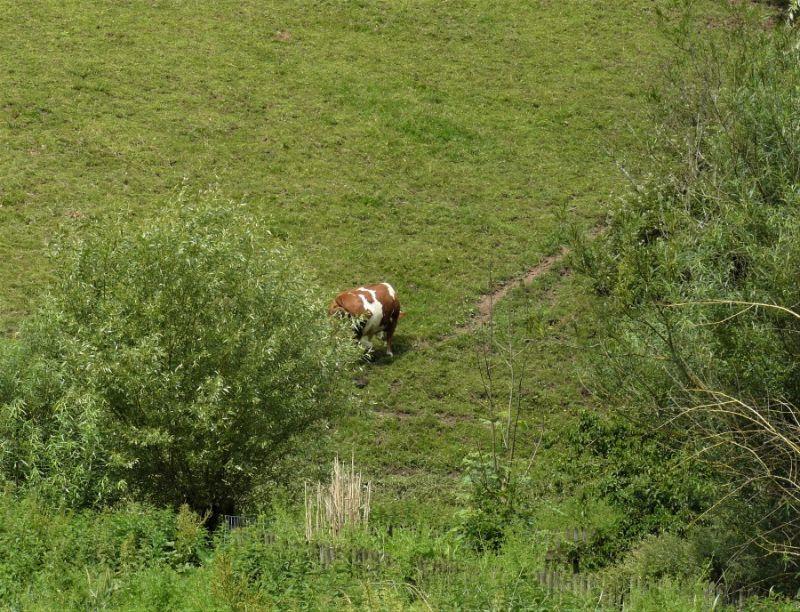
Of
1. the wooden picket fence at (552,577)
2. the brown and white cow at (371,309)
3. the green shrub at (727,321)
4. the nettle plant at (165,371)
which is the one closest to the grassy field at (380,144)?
the brown and white cow at (371,309)

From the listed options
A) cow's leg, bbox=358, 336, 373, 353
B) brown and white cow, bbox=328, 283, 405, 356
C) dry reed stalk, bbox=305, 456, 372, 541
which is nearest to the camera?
dry reed stalk, bbox=305, 456, 372, 541

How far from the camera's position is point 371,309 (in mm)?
25016

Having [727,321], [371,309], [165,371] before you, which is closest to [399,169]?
[371,309]

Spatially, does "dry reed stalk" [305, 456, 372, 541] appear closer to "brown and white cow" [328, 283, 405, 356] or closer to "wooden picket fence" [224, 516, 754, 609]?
"wooden picket fence" [224, 516, 754, 609]

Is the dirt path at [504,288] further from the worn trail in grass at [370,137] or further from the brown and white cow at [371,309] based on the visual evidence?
the brown and white cow at [371,309]

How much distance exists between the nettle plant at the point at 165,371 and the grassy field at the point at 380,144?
3.15 m

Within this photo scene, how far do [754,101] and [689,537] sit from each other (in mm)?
6313

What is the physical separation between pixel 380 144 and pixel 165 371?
18.9 meters

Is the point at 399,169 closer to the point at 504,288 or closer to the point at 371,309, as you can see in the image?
the point at 504,288

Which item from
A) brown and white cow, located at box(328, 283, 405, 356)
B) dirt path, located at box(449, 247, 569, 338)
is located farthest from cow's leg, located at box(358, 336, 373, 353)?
dirt path, located at box(449, 247, 569, 338)

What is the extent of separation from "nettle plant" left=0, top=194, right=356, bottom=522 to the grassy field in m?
3.15

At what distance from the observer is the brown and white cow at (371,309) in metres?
25.0

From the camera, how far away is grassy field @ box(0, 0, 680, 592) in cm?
2531

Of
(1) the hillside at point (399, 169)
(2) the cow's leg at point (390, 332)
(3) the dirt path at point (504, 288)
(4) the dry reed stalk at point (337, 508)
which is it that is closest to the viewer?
(4) the dry reed stalk at point (337, 508)
